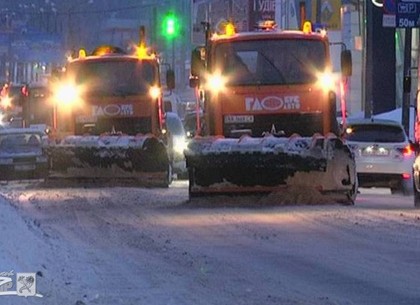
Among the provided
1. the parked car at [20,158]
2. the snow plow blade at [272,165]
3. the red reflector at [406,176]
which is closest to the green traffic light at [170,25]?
the parked car at [20,158]

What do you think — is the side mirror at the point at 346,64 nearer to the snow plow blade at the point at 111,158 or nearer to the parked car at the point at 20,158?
the snow plow blade at the point at 111,158

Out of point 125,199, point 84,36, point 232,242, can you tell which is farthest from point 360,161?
point 84,36

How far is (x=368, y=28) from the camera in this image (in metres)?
37.8

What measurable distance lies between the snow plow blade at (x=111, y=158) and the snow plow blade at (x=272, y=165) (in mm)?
4746

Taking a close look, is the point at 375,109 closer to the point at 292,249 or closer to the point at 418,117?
the point at 418,117

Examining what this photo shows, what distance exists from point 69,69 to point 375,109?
682 inches

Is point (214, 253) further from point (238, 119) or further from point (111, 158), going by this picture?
point (111, 158)

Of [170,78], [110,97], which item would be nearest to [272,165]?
[170,78]

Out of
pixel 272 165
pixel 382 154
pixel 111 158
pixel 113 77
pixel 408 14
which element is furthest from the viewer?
pixel 408 14

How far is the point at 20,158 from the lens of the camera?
29.5m

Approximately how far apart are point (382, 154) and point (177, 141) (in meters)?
9.52

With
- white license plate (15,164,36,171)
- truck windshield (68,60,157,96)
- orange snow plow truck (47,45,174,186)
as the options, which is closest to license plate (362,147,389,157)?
orange snow plow truck (47,45,174,186)

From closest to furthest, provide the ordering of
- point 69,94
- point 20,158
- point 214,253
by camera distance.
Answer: point 214,253, point 69,94, point 20,158

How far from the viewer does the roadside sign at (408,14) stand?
26.7 metres
